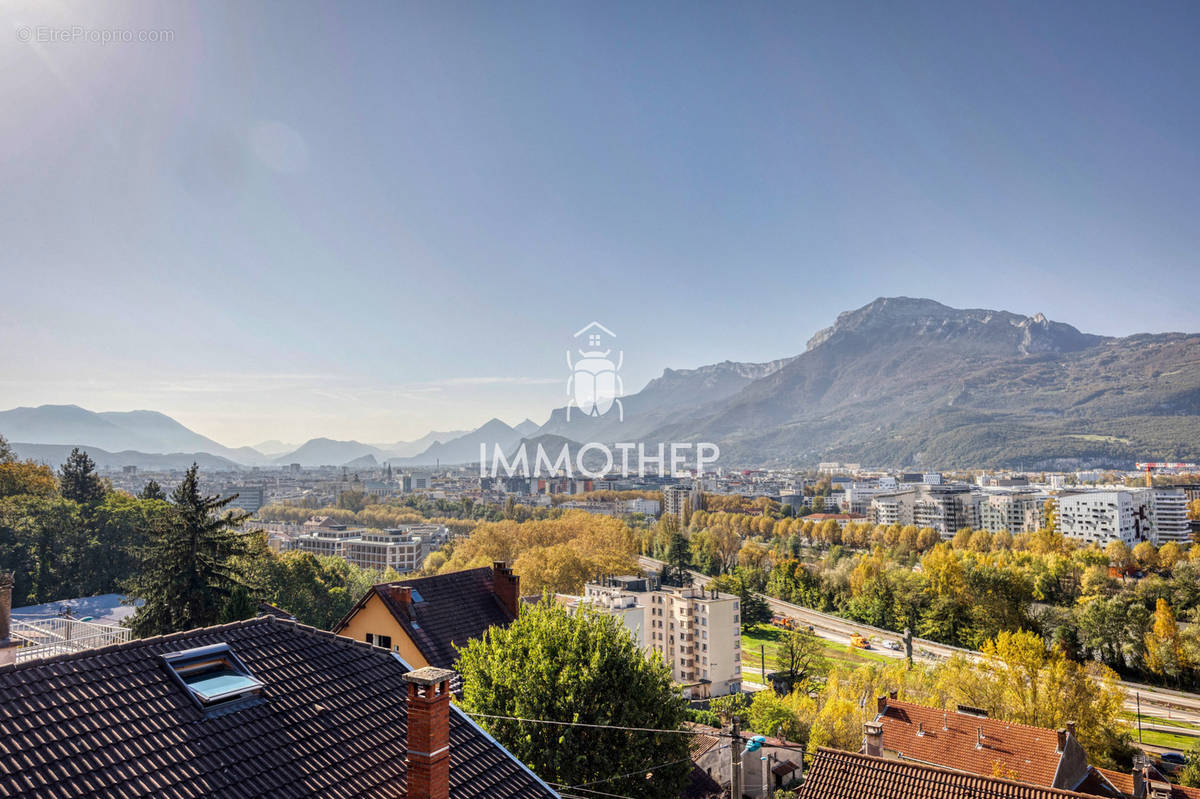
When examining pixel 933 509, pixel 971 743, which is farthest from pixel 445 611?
pixel 933 509

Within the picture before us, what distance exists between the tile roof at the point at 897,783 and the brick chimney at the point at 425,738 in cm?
977

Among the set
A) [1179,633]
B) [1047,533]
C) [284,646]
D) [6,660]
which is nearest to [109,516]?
[6,660]

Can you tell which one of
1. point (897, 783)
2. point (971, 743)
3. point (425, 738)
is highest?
point (425, 738)

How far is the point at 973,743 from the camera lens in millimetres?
19469

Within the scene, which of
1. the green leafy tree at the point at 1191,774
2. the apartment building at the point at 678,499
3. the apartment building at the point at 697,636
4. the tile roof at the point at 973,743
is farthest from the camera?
the apartment building at the point at 678,499

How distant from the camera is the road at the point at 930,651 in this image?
3903cm

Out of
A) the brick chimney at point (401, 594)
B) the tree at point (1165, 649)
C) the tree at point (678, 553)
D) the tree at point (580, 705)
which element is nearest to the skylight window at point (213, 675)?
the tree at point (580, 705)

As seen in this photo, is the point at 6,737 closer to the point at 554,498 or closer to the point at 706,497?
the point at 706,497

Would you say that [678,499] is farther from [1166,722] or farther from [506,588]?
[506,588]

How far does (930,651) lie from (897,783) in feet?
143

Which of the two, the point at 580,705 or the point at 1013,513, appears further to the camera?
the point at 1013,513

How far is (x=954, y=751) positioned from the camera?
1956 centimetres

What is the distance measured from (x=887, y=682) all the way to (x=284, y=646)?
33.4m

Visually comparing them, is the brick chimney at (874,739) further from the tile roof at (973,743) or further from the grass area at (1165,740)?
the grass area at (1165,740)
